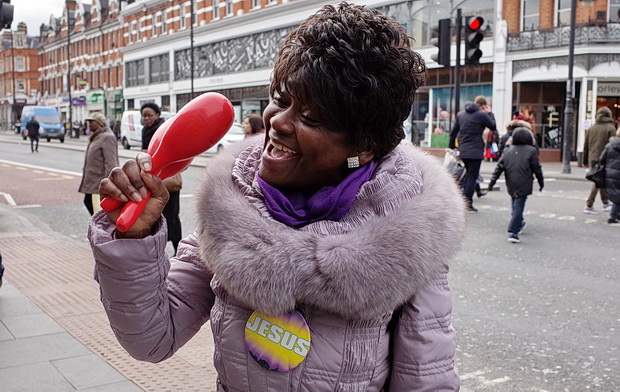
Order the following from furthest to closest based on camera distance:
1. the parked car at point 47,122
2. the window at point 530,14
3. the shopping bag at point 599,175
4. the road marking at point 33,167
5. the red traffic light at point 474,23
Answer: the parked car at point 47,122 → the window at point 530,14 → the road marking at point 33,167 → the red traffic light at point 474,23 → the shopping bag at point 599,175

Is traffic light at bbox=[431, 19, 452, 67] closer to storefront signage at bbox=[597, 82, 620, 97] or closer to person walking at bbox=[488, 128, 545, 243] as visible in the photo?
person walking at bbox=[488, 128, 545, 243]

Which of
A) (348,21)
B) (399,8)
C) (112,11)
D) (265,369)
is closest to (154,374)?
(265,369)

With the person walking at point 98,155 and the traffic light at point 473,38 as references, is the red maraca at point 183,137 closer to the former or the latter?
the person walking at point 98,155

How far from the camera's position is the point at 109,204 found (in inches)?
57.1

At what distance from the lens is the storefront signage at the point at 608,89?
23344 mm

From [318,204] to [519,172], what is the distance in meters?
7.90

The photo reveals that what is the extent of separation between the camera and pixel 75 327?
4.82 m

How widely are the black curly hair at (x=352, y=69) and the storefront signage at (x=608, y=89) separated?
24140mm

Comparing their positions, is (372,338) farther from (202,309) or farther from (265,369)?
(202,309)

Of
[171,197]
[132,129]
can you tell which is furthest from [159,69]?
[171,197]

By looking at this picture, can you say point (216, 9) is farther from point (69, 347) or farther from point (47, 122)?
point (69, 347)

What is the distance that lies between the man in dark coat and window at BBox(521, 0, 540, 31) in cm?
1472

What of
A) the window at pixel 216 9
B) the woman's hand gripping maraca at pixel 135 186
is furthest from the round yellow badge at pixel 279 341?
the window at pixel 216 9

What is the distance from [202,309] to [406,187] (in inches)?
25.0
